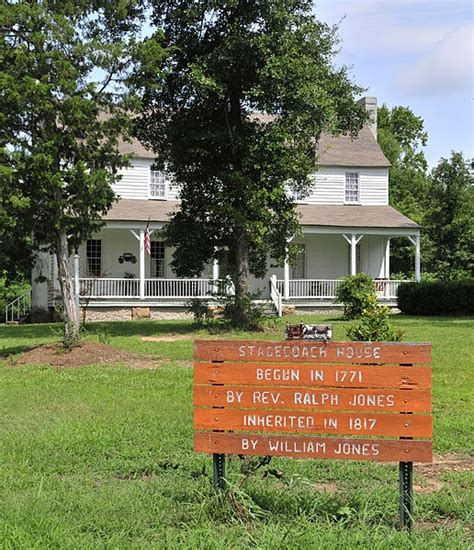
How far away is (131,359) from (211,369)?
8.43 meters

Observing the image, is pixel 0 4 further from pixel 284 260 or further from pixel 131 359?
pixel 284 260

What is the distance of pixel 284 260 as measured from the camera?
2067cm

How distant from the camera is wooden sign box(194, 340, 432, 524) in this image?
170 inches

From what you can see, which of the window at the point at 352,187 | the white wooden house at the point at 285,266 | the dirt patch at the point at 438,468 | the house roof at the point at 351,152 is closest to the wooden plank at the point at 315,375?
the dirt patch at the point at 438,468

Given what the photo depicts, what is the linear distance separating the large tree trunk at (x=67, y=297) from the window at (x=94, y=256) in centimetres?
1500

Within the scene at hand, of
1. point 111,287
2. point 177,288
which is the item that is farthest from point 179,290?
point 111,287

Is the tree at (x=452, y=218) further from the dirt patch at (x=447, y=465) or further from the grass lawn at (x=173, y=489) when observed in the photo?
the dirt patch at (x=447, y=465)

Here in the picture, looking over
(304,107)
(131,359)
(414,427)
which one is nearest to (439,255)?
(304,107)

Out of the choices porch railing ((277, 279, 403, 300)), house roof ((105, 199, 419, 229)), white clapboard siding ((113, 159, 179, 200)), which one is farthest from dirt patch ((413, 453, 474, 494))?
white clapboard siding ((113, 159, 179, 200))

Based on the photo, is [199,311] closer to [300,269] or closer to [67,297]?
[67,297]

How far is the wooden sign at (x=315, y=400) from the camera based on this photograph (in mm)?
4324

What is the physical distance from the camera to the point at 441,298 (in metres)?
24.8

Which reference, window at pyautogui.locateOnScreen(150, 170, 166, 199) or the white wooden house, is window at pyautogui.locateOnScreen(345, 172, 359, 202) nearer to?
the white wooden house

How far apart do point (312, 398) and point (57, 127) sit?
10.3 meters
